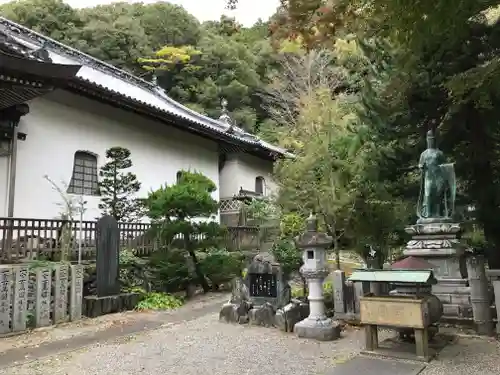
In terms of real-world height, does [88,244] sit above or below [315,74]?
below

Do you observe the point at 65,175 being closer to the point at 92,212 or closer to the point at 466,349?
the point at 92,212

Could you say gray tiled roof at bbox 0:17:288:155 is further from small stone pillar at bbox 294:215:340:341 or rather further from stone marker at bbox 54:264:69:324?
small stone pillar at bbox 294:215:340:341

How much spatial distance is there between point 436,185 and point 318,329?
12.9 ft

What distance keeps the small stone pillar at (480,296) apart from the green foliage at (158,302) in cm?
645

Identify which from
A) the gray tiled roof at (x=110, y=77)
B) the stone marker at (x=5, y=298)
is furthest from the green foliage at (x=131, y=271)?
the gray tiled roof at (x=110, y=77)

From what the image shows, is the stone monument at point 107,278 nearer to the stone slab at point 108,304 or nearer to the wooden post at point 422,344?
the stone slab at point 108,304

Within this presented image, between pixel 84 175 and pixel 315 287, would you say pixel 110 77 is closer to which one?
pixel 84 175

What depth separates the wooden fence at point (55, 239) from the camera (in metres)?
8.76

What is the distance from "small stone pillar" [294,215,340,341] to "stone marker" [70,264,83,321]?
14.6ft

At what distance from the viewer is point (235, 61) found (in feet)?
113

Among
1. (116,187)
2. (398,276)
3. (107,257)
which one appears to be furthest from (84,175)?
(398,276)

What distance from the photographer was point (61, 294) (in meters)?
7.78

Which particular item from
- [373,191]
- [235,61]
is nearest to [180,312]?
[373,191]

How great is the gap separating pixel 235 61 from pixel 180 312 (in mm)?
28852
